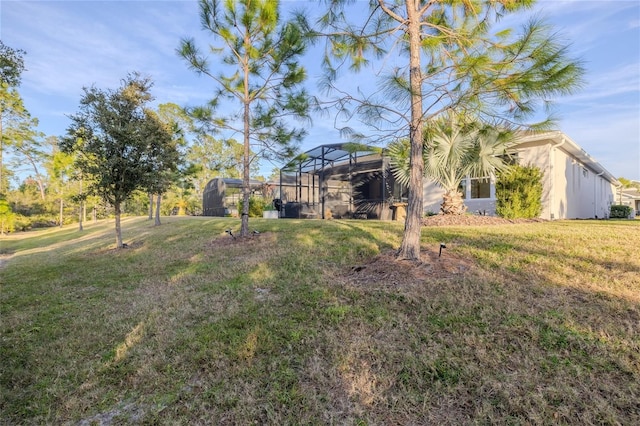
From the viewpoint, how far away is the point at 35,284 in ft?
16.7

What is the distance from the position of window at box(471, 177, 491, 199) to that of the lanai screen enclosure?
253cm

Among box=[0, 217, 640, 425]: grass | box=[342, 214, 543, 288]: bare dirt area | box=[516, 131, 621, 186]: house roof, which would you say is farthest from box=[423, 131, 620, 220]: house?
box=[0, 217, 640, 425]: grass

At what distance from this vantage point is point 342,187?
1495cm

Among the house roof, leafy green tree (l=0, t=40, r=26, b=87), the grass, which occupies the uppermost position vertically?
leafy green tree (l=0, t=40, r=26, b=87)

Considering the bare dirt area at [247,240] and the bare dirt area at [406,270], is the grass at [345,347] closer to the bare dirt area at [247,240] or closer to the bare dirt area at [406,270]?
the bare dirt area at [406,270]

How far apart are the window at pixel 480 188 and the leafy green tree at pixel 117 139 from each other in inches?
408

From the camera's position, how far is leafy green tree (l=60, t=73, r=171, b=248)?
24.8 feet

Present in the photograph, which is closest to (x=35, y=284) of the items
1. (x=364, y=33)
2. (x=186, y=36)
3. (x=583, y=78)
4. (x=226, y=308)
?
(x=226, y=308)

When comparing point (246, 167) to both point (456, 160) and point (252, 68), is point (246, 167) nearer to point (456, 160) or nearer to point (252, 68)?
point (252, 68)

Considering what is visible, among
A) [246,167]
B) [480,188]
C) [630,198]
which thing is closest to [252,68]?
[246,167]

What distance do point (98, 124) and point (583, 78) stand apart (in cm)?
943

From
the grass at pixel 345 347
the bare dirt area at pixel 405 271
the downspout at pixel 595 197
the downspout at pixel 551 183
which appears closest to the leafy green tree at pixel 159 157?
the grass at pixel 345 347

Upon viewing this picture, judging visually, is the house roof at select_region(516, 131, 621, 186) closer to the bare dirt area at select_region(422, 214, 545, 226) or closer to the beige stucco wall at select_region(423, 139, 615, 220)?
the beige stucco wall at select_region(423, 139, 615, 220)

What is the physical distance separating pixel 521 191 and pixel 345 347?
8470mm
